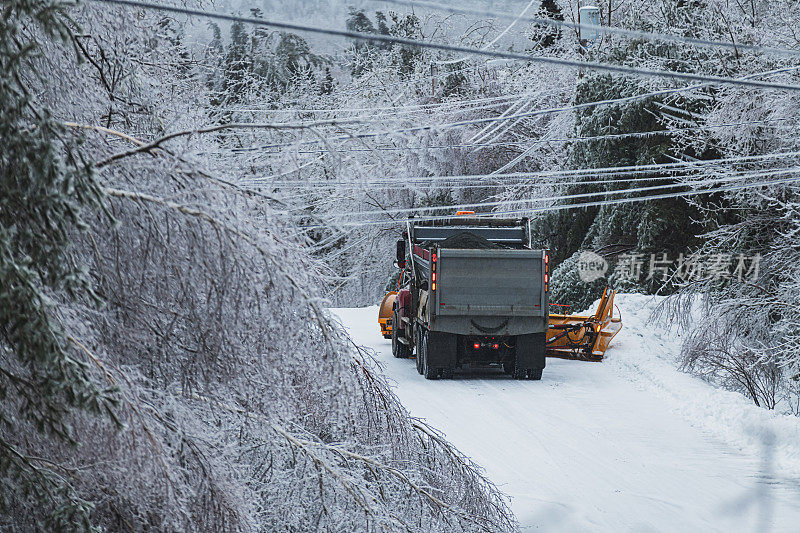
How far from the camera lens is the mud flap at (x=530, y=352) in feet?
53.3

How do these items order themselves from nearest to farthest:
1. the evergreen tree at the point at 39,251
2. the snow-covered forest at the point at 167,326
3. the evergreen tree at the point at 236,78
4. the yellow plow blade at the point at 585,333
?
1. the evergreen tree at the point at 39,251
2. the snow-covered forest at the point at 167,326
3. the evergreen tree at the point at 236,78
4. the yellow plow blade at the point at 585,333

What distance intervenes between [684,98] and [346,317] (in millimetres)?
11540

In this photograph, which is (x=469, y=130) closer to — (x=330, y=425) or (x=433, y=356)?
(x=433, y=356)

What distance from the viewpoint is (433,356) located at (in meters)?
16.1

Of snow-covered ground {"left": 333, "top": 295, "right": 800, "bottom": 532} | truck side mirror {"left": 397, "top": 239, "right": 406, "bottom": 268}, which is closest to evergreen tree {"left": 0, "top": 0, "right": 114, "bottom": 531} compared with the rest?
snow-covered ground {"left": 333, "top": 295, "right": 800, "bottom": 532}

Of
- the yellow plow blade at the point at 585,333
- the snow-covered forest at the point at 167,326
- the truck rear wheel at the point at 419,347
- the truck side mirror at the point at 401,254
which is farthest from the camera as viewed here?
the truck side mirror at the point at 401,254

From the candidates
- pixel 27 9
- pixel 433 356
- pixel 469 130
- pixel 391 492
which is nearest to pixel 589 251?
pixel 469 130

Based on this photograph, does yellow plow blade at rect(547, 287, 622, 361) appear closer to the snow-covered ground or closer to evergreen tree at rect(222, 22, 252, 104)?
the snow-covered ground

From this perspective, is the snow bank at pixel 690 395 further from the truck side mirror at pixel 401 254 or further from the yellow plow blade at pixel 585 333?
the truck side mirror at pixel 401 254

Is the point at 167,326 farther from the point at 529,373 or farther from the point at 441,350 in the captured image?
the point at 529,373

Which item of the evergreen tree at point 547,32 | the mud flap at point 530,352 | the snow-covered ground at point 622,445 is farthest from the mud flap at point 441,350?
the evergreen tree at point 547,32

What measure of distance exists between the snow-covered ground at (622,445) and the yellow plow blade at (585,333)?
800 mm

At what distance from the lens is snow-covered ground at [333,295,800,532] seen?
863 cm

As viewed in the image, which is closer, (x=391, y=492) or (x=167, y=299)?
(x=167, y=299)
